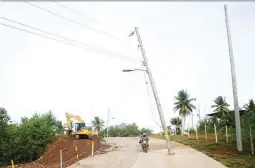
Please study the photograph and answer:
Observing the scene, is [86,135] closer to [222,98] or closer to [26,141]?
[26,141]

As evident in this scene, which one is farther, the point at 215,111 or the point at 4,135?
the point at 215,111

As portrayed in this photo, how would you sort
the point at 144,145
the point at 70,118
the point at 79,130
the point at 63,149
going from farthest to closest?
the point at 70,118
the point at 79,130
the point at 63,149
the point at 144,145

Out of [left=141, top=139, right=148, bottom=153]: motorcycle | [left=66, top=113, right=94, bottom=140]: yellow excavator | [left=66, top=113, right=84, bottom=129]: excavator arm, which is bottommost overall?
[left=141, top=139, right=148, bottom=153]: motorcycle

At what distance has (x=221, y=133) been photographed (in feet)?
147

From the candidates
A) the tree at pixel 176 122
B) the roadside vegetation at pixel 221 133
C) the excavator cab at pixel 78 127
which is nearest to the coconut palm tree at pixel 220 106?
the roadside vegetation at pixel 221 133

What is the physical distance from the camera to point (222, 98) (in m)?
67.5

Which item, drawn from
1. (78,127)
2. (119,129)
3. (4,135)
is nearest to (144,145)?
(78,127)

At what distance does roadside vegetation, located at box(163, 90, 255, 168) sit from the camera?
69.7 ft

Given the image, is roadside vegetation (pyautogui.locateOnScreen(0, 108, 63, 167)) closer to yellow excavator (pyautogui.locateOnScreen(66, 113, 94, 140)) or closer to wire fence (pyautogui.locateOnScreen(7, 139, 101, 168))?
yellow excavator (pyautogui.locateOnScreen(66, 113, 94, 140))

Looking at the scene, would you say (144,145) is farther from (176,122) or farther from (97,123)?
(97,123)

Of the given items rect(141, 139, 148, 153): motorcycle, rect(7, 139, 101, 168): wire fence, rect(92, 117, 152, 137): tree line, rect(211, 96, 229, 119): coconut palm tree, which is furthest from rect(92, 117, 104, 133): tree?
rect(141, 139, 148, 153): motorcycle

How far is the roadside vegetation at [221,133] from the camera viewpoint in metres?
21.3

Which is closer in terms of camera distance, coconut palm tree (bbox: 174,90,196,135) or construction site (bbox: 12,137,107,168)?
construction site (bbox: 12,137,107,168)

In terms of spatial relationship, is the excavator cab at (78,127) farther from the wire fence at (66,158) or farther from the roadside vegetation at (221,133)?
the roadside vegetation at (221,133)
